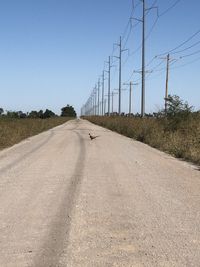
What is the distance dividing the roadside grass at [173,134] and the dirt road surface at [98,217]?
635 cm

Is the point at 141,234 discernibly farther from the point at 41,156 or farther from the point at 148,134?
the point at 148,134

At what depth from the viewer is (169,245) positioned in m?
7.11

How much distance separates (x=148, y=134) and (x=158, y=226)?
2602 cm

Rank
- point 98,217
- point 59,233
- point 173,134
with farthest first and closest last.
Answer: point 173,134 < point 98,217 < point 59,233

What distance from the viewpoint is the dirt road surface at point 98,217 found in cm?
660

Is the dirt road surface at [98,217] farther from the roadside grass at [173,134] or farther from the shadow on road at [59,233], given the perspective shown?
the roadside grass at [173,134]

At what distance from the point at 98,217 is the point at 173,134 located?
21350mm

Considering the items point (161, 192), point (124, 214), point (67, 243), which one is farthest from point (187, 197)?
point (67, 243)

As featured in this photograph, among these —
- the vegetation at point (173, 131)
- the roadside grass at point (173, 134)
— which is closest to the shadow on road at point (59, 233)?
the roadside grass at point (173, 134)

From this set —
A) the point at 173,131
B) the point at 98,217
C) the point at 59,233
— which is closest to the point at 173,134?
the point at 173,131

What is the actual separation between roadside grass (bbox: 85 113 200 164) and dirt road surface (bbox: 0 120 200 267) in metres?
6.35

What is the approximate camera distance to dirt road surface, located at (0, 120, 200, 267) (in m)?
6.60

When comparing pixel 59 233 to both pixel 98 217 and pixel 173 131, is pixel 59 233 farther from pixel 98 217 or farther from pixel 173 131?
pixel 173 131

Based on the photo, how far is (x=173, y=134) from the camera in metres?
29.8
